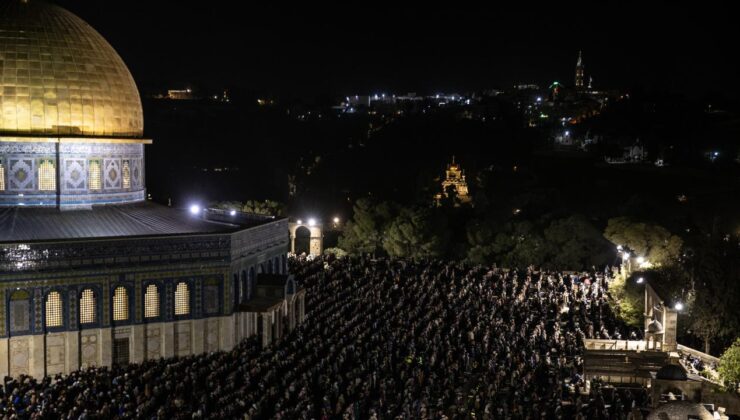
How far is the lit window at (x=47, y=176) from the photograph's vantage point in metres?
35.1

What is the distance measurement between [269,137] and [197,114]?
58.3 feet

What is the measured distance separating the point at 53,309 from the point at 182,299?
15.3 ft

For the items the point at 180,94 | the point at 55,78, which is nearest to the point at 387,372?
the point at 55,78

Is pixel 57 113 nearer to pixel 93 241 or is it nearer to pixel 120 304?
pixel 93 241

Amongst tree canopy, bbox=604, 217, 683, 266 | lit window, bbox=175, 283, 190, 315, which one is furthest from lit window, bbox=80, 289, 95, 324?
tree canopy, bbox=604, 217, 683, 266

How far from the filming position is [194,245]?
1307 inches

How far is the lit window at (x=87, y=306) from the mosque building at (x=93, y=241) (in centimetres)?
3

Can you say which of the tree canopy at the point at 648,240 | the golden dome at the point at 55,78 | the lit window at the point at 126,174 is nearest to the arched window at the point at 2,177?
the golden dome at the point at 55,78

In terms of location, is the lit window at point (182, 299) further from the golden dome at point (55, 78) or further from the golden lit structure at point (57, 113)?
the golden dome at point (55, 78)

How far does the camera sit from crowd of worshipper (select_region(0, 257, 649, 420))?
24000 mm

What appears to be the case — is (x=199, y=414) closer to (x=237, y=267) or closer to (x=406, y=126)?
(x=237, y=267)

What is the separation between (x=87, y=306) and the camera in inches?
1227

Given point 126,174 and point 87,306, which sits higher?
point 126,174

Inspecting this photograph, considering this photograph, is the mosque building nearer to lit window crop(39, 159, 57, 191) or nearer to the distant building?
lit window crop(39, 159, 57, 191)
